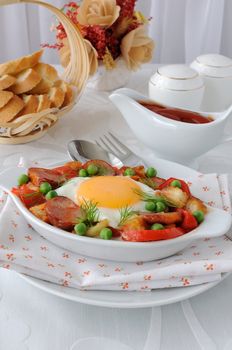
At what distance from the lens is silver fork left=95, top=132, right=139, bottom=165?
1.15 metres

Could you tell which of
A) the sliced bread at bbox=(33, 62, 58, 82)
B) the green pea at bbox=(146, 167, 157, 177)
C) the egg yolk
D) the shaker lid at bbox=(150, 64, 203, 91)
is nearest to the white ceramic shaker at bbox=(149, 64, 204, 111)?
the shaker lid at bbox=(150, 64, 203, 91)

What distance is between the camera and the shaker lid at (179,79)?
135cm

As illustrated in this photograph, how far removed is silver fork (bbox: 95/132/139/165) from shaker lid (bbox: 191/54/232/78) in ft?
1.17

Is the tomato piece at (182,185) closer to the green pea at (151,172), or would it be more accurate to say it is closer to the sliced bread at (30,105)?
the green pea at (151,172)

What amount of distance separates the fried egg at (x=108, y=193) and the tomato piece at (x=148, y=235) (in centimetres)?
4

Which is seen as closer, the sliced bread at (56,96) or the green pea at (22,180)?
the green pea at (22,180)

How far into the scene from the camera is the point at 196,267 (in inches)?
31.2

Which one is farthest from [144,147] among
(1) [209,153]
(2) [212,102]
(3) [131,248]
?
(3) [131,248]

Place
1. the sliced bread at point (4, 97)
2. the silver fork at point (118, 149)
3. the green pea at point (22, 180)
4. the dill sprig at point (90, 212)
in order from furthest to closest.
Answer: the sliced bread at point (4, 97) < the silver fork at point (118, 149) < the green pea at point (22, 180) < the dill sprig at point (90, 212)

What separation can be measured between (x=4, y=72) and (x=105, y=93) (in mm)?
387

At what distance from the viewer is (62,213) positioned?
856mm

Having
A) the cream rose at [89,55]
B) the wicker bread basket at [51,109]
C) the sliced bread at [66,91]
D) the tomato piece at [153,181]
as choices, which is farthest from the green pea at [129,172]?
the cream rose at [89,55]

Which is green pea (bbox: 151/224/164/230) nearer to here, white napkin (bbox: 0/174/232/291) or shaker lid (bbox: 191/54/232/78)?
white napkin (bbox: 0/174/232/291)

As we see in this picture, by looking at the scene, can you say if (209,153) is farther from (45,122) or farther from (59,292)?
(59,292)
